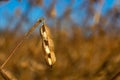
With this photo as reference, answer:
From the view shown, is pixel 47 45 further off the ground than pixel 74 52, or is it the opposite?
pixel 74 52

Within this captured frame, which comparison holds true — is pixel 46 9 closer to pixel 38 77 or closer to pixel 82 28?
pixel 38 77

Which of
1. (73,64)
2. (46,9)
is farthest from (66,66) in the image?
(46,9)

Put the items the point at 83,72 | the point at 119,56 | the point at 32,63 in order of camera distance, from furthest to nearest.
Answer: the point at 83,72 → the point at 32,63 → the point at 119,56

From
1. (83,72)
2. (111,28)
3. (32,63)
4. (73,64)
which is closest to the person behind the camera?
(32,63)

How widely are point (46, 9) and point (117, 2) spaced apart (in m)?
0.40

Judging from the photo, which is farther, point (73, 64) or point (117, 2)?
point (73, 64)

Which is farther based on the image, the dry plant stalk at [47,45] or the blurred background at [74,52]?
the blurred background at [74,52]

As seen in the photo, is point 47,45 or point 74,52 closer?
point 47,45

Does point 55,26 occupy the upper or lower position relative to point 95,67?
upper

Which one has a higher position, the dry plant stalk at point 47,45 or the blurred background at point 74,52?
the blurred background at point 74,52

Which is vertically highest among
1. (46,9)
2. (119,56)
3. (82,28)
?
(82,28)

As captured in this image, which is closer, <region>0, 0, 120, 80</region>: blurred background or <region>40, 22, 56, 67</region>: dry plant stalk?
<region>40, 22, 56, 67</region>: dry plant stalk

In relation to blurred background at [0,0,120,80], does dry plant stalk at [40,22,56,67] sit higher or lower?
lower

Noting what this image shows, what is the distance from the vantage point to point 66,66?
217 centimetres
